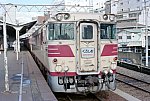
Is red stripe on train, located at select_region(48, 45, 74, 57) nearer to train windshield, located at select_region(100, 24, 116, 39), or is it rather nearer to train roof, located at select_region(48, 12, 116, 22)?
train roof, located at select_region(48, 12, 116, 22)

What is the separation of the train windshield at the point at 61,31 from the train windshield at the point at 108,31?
103 cm

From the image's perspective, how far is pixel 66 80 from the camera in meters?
9.62

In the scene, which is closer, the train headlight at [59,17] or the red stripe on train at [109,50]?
the train headlight at [59,17]

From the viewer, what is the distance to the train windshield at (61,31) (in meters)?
9.70

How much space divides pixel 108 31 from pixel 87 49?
3.46 ft

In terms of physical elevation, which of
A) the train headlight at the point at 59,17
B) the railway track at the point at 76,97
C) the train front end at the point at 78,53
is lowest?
the railway track at the point at 76,97

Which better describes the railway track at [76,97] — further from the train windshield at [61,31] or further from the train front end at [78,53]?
the train windshield at [61,31]

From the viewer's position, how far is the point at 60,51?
9516 mm

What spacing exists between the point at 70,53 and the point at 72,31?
0.74 metres

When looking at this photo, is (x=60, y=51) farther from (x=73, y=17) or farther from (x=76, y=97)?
(x=76, y=97)

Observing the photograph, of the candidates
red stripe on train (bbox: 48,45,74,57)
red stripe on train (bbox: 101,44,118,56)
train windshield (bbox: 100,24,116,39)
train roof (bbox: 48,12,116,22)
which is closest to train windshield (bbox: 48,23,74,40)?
train roof (bbox: 48,12,116,22)

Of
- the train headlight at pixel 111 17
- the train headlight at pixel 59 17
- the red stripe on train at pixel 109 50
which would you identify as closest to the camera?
the train headlight at pixel 59 17

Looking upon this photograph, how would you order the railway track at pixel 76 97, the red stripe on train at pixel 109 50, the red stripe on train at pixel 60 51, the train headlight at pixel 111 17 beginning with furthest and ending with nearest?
1. the railway track at pixel 76 97
2. the train headlight at pixel 111 17
3. the red stripe on train at pixel 109 50
4. the red stripe on train at pixel 60 51

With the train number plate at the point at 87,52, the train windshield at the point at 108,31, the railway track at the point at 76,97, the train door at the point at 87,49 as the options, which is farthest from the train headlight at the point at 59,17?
the railway track at the point at 76,97
